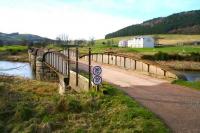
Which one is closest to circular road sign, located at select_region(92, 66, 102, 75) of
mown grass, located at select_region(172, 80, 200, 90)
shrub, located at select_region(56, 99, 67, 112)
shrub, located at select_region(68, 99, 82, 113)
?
shrub, located at select_region(68, 99, 82, 113)

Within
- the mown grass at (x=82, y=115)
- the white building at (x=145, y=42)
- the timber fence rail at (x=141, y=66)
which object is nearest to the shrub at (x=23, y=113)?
the mown grass at (x=82, y=115)

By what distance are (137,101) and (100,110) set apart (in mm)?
2184

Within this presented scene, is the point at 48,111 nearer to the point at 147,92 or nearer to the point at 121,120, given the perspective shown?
the point at 121,120

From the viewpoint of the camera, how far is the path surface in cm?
1329

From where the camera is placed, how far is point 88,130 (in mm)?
13195

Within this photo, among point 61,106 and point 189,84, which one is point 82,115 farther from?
point 189,84

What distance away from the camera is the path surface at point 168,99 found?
1329 cm

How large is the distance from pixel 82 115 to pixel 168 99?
13.6 feet

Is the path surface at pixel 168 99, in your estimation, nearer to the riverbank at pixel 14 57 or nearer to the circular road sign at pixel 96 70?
the circular road sign at pixel 96 70

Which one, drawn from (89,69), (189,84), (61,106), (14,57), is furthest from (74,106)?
(14,57)

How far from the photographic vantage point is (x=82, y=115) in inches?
574

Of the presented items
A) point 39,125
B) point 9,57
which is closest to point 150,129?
point 39,125

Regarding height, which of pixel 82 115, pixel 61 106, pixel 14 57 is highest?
pixel 61 106

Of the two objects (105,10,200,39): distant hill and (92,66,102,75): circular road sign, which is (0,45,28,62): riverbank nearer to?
(92,66,102,75): circular road sign
